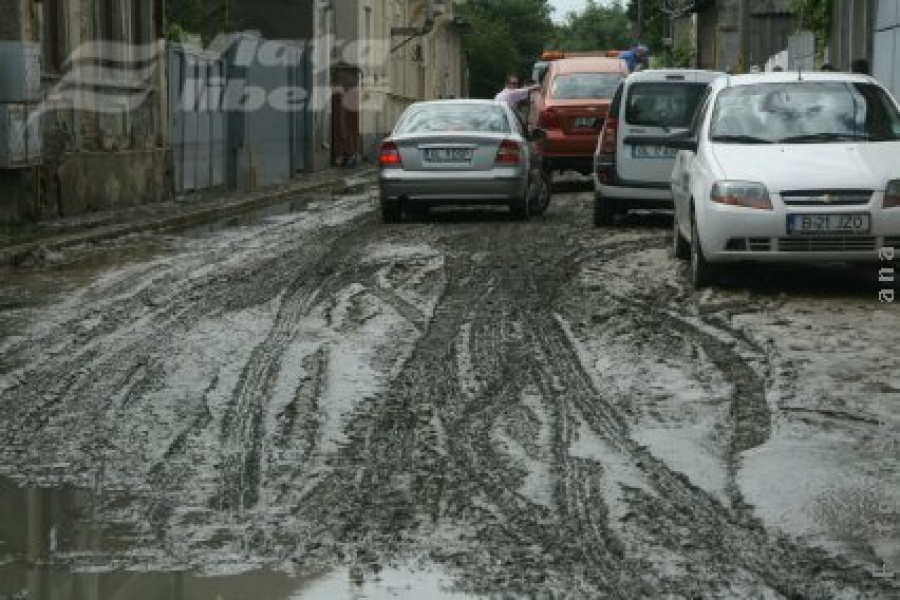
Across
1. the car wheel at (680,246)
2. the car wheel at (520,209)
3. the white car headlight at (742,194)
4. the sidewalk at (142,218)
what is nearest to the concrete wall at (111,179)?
the sidewalk at (142,218)

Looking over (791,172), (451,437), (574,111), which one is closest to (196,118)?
(574,111)

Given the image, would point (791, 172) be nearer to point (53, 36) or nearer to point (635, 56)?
point (53, 36)

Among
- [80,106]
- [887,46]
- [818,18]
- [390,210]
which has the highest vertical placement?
[818,18]

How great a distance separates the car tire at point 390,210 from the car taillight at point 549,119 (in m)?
6.65

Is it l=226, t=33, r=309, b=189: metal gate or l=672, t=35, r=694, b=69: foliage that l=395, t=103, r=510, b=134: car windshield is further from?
l=672, t=35, r=694, b=69: foliage

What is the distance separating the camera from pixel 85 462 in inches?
271

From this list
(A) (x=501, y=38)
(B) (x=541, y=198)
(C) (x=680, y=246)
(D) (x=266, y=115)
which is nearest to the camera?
(C) (x=680, y=246)

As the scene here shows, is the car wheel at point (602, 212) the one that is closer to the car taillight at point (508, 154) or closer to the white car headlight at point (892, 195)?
the car taillight at point (508, 154)

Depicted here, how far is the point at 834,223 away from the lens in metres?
11.8

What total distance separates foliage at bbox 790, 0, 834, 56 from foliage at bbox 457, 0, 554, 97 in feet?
188

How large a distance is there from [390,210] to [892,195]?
30.1ft

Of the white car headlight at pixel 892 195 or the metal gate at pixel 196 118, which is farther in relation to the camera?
the metal gate at pixel 196 118

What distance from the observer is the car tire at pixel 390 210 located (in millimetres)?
20016

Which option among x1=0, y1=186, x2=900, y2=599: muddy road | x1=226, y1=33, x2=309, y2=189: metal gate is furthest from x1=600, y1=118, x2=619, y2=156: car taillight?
x1=226, y1=33, x2=309, y2=189: metal gate
